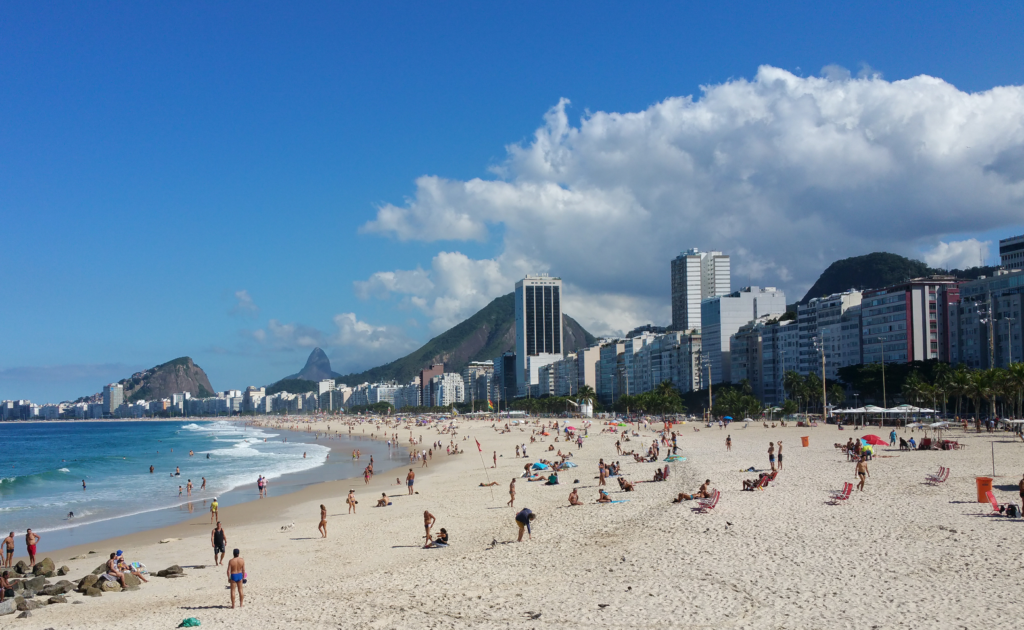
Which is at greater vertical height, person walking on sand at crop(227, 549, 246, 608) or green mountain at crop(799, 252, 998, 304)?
green mountain at crop(799, 252, 998, 304)

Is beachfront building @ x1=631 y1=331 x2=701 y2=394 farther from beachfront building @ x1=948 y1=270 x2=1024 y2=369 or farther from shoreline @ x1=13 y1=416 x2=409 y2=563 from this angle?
shoreline @ x1=13 y1=416 x2=409 y2=563

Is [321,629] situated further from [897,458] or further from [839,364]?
[839,364]

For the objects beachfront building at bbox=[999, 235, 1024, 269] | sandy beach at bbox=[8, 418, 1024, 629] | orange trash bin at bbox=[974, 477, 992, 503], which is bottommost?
sandy beach at bbox=[8, 418, 1024, 629]

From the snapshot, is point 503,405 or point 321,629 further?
point 503,405

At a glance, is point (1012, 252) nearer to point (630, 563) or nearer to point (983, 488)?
point (983, 488)

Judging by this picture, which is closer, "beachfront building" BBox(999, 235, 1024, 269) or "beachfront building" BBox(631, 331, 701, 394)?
"beachfront building" BBox(999, 235, 1024, 269)

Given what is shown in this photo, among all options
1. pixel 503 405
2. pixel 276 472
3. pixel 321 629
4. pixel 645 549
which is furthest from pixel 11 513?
pixel 503 405

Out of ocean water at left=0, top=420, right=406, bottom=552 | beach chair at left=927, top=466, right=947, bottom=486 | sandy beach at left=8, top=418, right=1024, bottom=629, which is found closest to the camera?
sandy beach at left=8, top=418, right=1024, bottom=629

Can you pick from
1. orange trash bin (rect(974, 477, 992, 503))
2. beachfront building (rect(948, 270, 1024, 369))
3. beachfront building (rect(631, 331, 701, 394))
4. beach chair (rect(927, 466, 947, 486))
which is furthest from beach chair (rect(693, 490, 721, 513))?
→ beachfront building (rect(631, 331, 701, 394))
